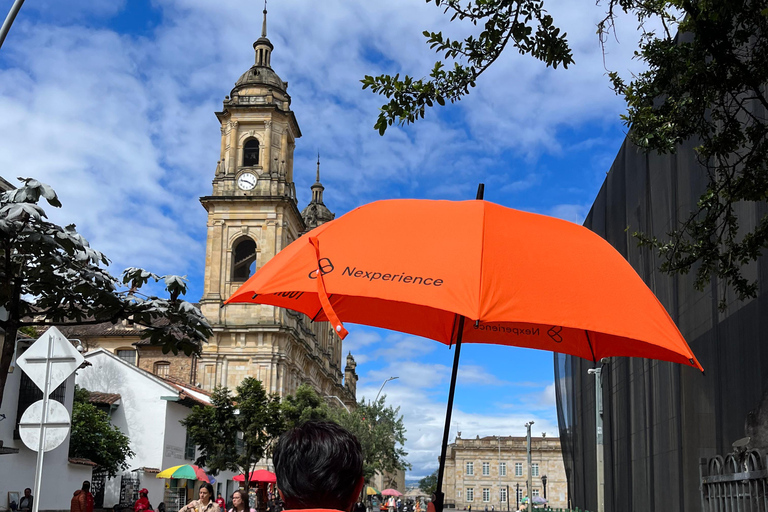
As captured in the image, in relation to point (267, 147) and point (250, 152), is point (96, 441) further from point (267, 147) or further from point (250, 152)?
point (250, 152)

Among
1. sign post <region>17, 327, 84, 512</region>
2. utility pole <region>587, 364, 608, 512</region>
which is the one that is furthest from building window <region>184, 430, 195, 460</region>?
sign post <region>17, 327, 84, 512</region>

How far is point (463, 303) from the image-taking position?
4.20m

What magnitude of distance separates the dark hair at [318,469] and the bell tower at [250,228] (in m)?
55.1

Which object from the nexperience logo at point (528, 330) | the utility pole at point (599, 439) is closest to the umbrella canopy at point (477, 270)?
the nexperience logo at point (528, 330)

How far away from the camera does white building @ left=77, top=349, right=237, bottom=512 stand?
37.3 m

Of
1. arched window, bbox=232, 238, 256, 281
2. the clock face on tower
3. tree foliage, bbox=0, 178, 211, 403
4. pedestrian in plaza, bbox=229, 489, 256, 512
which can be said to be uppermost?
the clock face on tower

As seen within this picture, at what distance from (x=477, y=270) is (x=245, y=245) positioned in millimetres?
58225

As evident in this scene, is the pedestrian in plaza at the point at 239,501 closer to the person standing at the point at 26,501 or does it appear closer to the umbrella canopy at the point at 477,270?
the umbrella canopy at the point at 477,270

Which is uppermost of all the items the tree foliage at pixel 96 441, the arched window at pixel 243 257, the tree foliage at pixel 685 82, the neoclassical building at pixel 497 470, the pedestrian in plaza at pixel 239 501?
the arched window at pixel 243 257

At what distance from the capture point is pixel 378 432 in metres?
53.5

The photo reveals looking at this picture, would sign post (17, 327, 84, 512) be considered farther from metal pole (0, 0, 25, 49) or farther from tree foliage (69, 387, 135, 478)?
tree foliage (69, 387, 135, 478)

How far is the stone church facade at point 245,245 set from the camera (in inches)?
2288

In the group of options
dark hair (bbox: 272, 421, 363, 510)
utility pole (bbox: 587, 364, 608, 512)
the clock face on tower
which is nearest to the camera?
dark hair (bbox: 272, 421, 363, 510)

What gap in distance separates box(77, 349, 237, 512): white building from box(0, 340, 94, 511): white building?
7.38m
